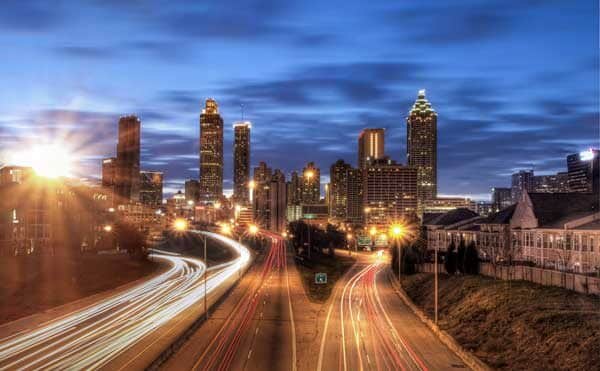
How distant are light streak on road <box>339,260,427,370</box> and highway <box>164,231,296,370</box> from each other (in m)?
3.98

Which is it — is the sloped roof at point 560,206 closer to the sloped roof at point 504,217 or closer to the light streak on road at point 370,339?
the sloped roof at point 504,217

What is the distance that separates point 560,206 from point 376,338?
31.6 metres

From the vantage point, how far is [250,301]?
65.2 meters

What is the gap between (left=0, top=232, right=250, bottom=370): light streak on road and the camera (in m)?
37.6

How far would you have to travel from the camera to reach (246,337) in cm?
4512

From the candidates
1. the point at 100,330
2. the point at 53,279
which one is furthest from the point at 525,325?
the point at 53,279

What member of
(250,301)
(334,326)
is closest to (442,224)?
(250,301)

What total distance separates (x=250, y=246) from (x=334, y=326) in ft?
356

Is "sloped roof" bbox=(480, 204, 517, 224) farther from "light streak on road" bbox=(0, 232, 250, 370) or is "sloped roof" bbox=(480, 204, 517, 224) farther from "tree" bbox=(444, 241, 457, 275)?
"light streak on road" bbox=(0, 232, 250, 370)

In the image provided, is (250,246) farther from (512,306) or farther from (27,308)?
(512,306)

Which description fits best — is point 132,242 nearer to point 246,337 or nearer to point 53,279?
point 53,279

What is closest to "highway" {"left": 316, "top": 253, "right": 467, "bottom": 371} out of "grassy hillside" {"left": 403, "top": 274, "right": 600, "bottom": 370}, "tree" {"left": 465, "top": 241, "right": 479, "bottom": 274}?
"grassy hillside" {"left": 403, "top": 274, "right": 600, "bottom": 370}

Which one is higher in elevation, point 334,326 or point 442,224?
point 442,224

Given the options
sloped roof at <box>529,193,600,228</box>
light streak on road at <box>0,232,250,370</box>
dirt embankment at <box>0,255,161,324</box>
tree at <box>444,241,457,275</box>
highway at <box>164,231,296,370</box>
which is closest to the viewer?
highway at <box>164,231,296,370</box>
